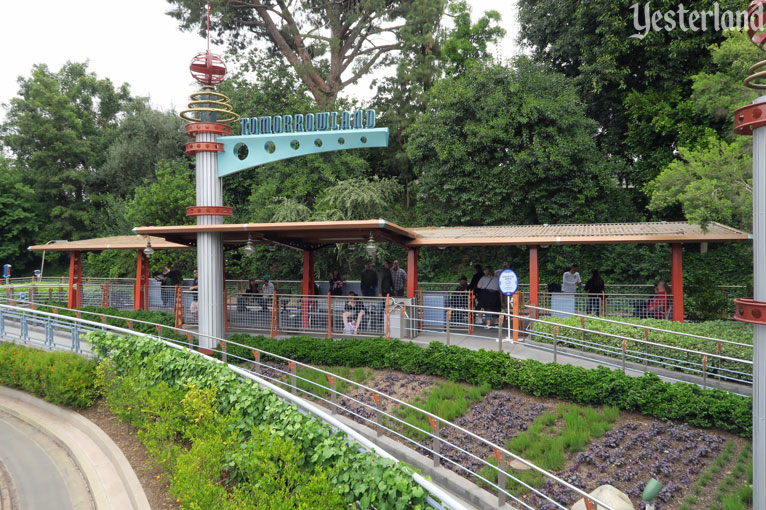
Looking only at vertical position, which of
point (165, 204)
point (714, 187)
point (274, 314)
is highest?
point (165, 204)

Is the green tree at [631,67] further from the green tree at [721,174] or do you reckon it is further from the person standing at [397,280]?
the person standing at [397,280]

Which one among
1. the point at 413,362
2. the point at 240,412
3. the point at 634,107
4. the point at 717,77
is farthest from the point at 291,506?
the point at 634,107

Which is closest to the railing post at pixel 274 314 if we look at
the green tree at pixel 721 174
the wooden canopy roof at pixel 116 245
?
the wooden canopy roof at pixel 116 245

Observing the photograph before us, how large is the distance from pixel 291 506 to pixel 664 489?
5039mm

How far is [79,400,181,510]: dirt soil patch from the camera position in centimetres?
620

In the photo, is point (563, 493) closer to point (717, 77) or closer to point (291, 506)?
point (291, 506)

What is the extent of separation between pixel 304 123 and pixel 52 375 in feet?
26.0

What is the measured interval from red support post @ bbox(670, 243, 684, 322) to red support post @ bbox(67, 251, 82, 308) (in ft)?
65.4

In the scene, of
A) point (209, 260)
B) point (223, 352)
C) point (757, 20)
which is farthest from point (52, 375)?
point (757, 20)

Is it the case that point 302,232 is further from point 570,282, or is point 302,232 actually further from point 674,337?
point 674,337

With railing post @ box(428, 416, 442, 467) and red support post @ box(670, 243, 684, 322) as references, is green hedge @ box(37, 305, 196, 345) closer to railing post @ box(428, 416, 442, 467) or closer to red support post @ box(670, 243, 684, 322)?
railing post @ box(428, 416, 442, 467)

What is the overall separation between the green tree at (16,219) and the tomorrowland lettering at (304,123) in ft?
112

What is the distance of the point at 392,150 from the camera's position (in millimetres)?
27906

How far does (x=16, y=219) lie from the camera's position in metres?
37.5
